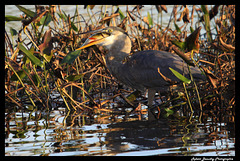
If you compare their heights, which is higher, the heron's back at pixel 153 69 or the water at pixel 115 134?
the heron's back at pixel 153 69

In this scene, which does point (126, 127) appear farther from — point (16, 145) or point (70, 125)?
point (16, 145)

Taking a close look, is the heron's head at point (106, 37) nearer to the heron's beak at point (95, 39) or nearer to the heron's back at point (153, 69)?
the heron's beak at point (95, 39)

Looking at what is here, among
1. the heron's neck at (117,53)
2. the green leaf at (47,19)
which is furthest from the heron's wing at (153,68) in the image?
the green leaf at (47,19)

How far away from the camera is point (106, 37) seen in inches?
248

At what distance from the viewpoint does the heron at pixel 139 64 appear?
19.6 feet

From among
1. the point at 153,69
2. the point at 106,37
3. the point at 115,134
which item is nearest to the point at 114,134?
the point at 115,134

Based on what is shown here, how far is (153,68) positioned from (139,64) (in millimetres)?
251

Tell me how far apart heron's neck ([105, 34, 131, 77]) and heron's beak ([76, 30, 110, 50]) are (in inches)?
9.7

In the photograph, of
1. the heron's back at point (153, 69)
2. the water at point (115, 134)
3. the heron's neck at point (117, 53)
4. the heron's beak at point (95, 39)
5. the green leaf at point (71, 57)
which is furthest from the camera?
the heron's neck at point (117, 53)

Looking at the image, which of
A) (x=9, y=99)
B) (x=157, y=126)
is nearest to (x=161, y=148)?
(x=157, y=126)

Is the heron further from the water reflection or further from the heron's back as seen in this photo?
the water reflection

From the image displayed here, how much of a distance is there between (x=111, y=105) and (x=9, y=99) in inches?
69.9

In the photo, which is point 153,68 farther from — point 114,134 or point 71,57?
point 114,134

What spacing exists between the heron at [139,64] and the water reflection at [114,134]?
679 millimetres
